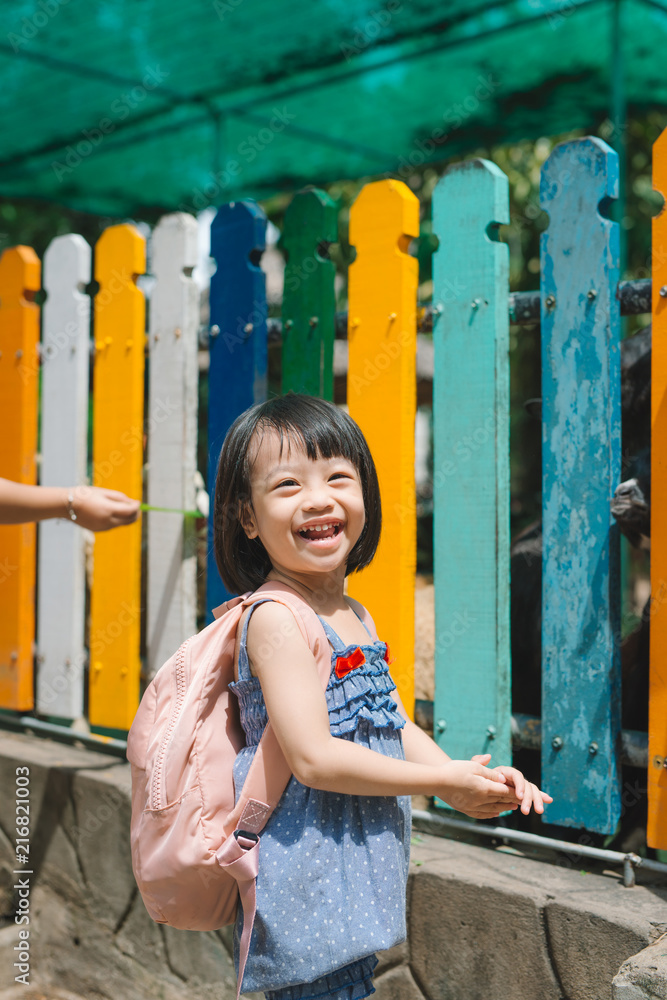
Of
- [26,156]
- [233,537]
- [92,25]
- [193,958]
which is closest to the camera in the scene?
[233,537]

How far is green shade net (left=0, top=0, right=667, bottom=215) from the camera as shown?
4199 millimetres

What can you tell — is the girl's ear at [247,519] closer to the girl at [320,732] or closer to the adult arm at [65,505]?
the girl at [320,732]

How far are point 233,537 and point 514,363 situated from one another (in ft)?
18.0

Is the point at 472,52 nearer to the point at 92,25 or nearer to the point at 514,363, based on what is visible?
the point at 92,25

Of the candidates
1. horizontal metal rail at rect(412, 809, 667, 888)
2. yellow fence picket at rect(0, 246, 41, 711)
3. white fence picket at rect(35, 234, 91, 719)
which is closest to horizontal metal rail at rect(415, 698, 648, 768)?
horizontal metal rail at rect(412, 809, 667, 888)

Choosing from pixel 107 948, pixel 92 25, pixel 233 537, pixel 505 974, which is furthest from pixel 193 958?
pixel 92 25

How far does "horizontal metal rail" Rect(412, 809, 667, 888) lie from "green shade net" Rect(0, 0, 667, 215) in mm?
3342

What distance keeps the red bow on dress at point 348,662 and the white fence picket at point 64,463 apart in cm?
191

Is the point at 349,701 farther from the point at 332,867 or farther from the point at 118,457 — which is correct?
the point at 118,457

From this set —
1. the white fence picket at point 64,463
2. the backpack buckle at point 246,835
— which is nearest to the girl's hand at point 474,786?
the backpack buckle at point 246,835

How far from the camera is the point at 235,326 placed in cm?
273

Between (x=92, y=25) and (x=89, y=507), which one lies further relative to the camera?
(x=92, y=25)

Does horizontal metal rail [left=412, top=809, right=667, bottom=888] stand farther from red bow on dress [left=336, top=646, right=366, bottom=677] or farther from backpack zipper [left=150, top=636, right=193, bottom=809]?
backpack zipper [left=150, top=636, right=193, bottom=809]

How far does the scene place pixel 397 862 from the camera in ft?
5.07
